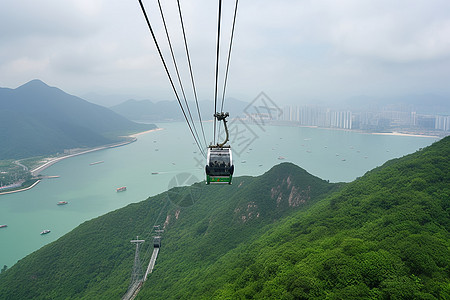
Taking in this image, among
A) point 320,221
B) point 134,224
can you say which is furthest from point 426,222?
point 134,224

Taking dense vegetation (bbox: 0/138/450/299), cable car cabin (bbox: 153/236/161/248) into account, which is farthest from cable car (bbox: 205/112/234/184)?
cable car cabin (bbox: 153/236/161/248)

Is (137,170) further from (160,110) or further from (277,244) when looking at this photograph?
(160,110)

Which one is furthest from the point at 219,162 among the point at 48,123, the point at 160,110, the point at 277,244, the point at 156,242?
the point at 160,110

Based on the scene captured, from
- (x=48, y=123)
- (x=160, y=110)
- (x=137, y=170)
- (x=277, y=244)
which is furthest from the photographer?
(x=160, y=110)

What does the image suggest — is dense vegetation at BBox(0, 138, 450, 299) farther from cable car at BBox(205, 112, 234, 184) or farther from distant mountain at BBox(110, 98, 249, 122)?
distant mountain at BBox(110, 98, 249, 122)

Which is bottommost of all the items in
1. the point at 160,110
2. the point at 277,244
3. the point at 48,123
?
the point at 277,244

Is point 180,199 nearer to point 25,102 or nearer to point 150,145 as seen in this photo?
point 150,145
